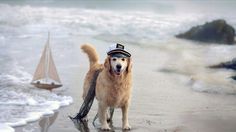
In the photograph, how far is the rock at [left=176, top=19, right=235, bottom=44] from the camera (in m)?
21.4

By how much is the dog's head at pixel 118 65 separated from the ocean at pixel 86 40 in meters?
1.60

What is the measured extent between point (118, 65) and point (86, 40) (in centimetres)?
1225

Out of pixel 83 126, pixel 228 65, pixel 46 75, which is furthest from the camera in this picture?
pixel 228 65

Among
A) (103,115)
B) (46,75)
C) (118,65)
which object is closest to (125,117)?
(103,115)

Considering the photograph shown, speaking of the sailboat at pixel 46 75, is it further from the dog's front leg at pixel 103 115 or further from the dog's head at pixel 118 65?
the dog's head at pixel 118 65

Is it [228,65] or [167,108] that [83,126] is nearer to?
[167,108]

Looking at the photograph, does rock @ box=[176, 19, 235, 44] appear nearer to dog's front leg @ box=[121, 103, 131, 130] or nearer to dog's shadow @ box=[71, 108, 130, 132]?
dog's shadow @ box=[71, 108, 130, 132]

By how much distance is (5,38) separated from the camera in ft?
62.2

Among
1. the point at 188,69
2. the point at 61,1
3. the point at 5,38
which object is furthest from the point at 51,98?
the point at 61,1

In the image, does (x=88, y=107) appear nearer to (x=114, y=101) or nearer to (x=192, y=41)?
(x=114, y=101)

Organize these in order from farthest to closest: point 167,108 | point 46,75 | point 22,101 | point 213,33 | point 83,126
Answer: point 213,33, point 46,75, point 22,101, point 167,108, point 83,126

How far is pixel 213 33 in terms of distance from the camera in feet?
74.1

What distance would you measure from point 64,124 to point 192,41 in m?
14.2

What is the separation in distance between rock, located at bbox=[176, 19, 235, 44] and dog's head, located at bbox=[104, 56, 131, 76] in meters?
14.1
